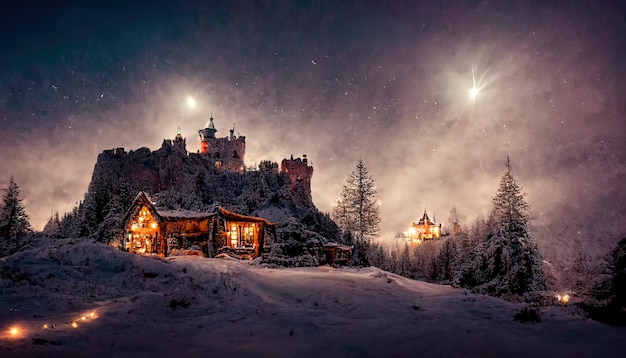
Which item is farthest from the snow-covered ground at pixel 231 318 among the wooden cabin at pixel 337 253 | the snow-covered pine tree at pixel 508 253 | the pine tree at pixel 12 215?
the pine tree at pixel 12 215


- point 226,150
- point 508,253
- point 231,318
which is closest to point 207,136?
point 226,150

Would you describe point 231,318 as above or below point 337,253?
below

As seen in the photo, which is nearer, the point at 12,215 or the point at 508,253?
the point at 508,253

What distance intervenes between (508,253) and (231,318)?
89.6ft

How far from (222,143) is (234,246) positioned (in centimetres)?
8640

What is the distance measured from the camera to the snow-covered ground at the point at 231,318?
801 centimetres

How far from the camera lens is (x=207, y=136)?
12425 cm

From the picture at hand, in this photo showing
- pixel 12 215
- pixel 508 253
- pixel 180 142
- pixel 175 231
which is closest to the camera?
pixel 508 253

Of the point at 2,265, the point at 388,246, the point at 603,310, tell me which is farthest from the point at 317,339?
the point at 388,246

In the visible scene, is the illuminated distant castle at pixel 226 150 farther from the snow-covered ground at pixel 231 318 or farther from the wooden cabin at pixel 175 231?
the snow-covered ground at pixel 231 318

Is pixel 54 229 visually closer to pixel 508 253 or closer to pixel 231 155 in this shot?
pixel 231 155

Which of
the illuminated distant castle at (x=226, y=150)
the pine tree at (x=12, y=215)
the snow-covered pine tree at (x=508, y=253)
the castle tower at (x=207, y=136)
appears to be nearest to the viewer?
the snow-covered pine tree at (x=508, y=253)

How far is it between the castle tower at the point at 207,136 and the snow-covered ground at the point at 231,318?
108035mm

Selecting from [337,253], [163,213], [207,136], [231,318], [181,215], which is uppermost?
[207,136]
